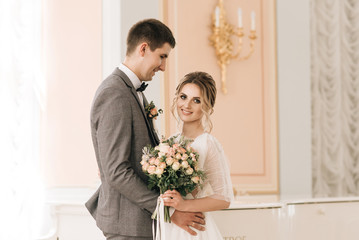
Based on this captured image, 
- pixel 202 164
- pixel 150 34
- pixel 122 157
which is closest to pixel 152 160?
pixel 122 157

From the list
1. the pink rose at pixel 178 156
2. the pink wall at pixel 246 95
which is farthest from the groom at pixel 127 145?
the pink wall at pixel 246 95

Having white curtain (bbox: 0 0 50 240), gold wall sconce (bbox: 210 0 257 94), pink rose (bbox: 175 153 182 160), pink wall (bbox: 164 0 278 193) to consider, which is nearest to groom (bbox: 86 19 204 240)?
pink rose (bbox: 175 153 182 160)

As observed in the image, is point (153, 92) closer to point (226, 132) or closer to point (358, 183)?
point (226, 132)

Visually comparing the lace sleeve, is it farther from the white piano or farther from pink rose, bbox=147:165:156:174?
the white piano

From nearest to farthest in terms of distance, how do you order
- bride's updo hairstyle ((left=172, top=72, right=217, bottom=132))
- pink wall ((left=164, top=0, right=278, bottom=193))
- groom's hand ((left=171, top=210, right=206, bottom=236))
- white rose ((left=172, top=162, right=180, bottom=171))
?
white rose ((left=172, top=162, right=180, bottom=171)) → groom's hand ((left=171, top=210, right=206, bottom=236)) → bride's updo hairstyle ((left=172, top=72, right=217, bottom=132)) → pink wall ((left=164, top=0, right=278, bottom=193))

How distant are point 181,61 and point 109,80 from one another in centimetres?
219

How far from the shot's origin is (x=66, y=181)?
437 cm

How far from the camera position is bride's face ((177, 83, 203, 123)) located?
2873 mm

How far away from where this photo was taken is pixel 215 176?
2719 mm

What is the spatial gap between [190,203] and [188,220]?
0.10 m

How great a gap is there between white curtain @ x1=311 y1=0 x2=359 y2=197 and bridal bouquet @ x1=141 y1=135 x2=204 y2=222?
11.0 feet

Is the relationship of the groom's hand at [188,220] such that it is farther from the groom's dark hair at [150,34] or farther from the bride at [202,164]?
the groom's dark hair at [150,34]

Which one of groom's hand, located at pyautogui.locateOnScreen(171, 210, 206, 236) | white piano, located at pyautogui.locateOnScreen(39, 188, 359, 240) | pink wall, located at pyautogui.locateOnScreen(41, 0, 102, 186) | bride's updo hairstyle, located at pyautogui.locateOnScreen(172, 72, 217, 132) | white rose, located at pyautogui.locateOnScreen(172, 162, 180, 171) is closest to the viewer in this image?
white rose, located at pyautogui.locateOnScreen(172, 162, 180, 171)

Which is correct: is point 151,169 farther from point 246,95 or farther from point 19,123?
point 246,95
